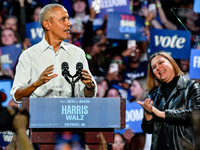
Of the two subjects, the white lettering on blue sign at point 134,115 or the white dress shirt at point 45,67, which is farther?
the white lettering on blue sign at point 134,115

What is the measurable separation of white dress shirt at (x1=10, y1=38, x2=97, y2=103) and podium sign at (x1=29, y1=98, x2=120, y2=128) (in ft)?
1.32

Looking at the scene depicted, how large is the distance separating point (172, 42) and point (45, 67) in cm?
307

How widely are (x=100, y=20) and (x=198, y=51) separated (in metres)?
1.55

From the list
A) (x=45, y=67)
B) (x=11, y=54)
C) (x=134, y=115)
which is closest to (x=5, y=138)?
(x=11, y=54)

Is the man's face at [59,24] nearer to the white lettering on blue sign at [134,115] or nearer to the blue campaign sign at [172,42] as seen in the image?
the white lettering on blue sign at [134,115]

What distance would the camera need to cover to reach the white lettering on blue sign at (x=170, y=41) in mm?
5000

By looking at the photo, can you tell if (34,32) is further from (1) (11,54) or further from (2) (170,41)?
(2) (170,41)

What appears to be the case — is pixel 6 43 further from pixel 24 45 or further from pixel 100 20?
pixel 100 20

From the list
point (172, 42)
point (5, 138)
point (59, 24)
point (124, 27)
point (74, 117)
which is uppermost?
point (59, 24)

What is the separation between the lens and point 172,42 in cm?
505

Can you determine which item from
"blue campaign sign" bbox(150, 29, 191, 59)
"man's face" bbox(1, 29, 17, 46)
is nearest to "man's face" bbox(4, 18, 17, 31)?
"man's face" bbox(1, 29, 17, 46)

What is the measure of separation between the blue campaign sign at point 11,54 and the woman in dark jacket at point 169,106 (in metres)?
2.90

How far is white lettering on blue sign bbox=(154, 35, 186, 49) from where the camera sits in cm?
500

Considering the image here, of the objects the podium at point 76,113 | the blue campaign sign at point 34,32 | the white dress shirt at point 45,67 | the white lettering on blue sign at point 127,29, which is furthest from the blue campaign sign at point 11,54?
the podium at point 76,113
